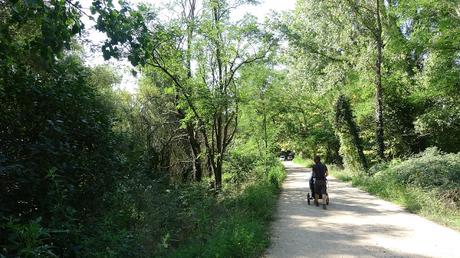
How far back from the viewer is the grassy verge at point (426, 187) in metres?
10.1

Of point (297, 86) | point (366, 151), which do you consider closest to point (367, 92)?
point (297, 86)

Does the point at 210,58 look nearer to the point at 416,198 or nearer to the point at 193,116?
the point at 193,116

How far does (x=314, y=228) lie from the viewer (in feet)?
30.5

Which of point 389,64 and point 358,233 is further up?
point 389,64

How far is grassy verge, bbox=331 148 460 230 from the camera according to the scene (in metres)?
10.1

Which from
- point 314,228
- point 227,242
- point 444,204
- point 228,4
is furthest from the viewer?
point 228,4

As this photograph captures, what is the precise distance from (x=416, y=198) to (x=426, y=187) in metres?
1.00

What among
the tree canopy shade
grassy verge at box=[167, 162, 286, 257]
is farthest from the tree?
grassy verge at box=[167, 162, 286, 257]

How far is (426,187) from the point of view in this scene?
12258 mm

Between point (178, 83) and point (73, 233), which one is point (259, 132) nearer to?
point (178, 83)

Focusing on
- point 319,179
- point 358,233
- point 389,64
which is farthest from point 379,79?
point 358,233

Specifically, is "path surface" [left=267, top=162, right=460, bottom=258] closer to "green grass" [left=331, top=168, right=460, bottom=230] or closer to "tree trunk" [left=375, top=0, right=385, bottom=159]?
"green grass" [left=331, top=168, right=460, bottom=230]

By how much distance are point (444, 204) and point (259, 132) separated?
46.6 ft

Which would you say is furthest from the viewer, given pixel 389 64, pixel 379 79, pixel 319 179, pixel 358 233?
pixel 389 64
